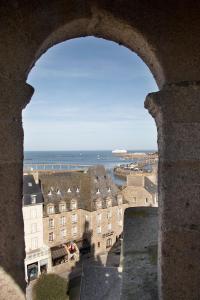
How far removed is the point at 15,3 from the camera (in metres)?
2.76

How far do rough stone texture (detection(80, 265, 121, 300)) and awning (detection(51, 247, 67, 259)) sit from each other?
16.6 metres

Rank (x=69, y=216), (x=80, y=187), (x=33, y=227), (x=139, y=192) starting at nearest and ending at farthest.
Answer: (x=33, y=227) → (x=69, y=216) → (x=80, y=187) → (x=139, y=192)

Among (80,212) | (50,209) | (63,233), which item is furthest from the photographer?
(80,212)

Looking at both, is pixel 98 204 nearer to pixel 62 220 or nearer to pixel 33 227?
pixel 62 220

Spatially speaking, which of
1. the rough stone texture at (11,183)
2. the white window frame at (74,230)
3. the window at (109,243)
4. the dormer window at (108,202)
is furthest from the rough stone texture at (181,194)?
the window at (109,243)

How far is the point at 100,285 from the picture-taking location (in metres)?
11.2

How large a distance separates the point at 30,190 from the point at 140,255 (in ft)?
81.8

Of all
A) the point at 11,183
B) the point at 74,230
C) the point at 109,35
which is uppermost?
the point at 109,35

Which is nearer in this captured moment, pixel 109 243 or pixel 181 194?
pixel 181 194

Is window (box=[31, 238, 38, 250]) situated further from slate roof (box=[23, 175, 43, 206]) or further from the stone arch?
the stone arch

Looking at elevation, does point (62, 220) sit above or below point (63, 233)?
above

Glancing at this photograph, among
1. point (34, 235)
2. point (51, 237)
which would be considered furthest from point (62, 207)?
point (34, 235)

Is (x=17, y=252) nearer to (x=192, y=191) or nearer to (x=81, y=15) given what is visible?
(x=192, y=191)

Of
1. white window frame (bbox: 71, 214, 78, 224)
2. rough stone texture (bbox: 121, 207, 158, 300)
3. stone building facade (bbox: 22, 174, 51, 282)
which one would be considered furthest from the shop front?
rough stone texture (bbox: 121, 207, 158, 300)
